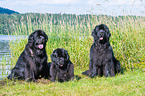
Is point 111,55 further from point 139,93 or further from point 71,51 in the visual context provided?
point 71,51

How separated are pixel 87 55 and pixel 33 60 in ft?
9.13

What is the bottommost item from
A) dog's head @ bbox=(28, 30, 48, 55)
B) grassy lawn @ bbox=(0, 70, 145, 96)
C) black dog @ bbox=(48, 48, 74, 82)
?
grassy lawn @ bbox=(0, 70, 145, 96)

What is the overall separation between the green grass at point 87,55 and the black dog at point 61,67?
20 centimetres

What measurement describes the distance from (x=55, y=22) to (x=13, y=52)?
8.34 ft

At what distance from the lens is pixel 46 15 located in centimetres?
949

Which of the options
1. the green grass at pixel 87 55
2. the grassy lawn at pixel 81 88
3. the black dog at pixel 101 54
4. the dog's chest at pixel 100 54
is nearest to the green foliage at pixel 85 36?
the green grass at pixel 87 55

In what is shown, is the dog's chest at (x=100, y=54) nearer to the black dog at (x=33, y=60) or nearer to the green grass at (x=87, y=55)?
the green grass at (x=87, y=55)

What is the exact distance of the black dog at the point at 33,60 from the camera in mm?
4922

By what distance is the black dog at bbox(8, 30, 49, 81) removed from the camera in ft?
16.1

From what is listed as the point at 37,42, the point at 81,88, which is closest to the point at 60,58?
the point at 37,42

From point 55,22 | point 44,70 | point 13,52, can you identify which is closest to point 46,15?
point 55,22

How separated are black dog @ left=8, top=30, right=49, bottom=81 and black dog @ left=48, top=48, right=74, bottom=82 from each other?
0.33 m

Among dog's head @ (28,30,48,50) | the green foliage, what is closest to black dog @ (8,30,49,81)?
dog's head @ (28,30,48,50)

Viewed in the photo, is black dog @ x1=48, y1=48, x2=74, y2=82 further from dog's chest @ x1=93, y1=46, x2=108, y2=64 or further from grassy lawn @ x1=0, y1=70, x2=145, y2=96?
dog's chest @ x1=93, y1=46, x2=108, y2=64
